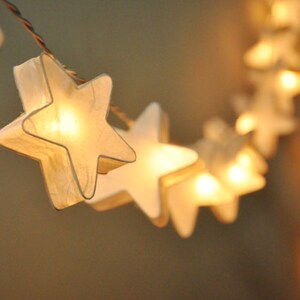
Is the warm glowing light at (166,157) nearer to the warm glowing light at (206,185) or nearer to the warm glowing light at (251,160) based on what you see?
the warm glowing light at (206,185)

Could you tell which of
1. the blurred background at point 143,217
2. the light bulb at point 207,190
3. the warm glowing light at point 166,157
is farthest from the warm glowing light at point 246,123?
the warm glowing light at point 166,157

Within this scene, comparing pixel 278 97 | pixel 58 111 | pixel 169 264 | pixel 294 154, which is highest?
pixel 58 111

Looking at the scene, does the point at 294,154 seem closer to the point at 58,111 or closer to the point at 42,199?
the point at 42,199

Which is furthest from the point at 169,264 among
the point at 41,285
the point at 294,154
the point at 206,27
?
the point at 206,27

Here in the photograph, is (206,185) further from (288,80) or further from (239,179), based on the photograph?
(288,80)

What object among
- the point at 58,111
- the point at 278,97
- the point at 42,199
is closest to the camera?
the point at 58,111

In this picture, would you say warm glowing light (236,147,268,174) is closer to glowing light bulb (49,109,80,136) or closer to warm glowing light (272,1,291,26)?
warm glowing light (272,1,291,26)
